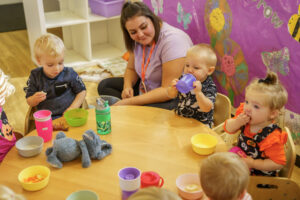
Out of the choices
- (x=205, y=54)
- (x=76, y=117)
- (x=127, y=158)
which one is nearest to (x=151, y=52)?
(x=205, y=54)

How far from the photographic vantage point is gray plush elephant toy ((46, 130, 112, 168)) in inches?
55.7

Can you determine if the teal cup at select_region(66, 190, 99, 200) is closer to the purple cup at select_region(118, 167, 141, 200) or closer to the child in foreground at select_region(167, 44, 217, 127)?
the purple cup at select_region(118, 167, 141, 200)

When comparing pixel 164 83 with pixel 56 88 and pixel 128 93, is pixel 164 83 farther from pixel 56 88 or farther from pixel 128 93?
pixel 56 88

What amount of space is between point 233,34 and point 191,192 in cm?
151

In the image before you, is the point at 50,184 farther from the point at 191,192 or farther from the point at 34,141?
the point at 191,192

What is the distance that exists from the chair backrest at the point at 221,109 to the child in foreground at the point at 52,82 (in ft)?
2.82

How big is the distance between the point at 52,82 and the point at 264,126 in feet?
4.23

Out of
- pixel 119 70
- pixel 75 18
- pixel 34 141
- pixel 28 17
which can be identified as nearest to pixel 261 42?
pixel 34 141

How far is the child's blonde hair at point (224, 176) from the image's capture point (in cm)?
106

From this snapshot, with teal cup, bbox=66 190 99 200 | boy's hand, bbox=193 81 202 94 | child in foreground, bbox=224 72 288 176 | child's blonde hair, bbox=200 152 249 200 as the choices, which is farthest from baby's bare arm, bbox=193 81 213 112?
teal cup, bbox=66 190 99 200

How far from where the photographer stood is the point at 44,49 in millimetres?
2014

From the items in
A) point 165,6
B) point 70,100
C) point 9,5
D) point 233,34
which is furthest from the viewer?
point 9,5

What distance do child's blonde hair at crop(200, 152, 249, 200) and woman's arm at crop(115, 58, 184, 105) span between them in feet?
3.86

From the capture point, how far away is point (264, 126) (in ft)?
5.24
